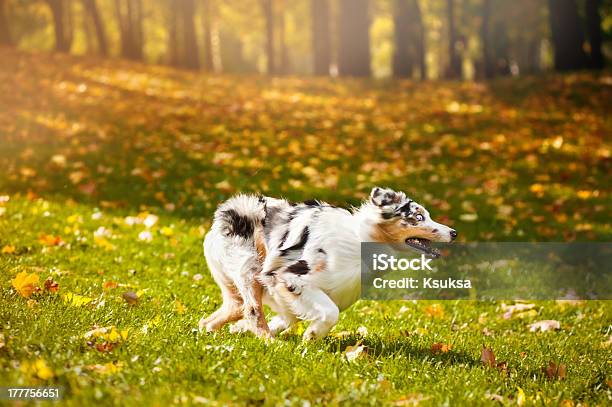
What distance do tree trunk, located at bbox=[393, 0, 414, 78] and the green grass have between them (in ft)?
16.2

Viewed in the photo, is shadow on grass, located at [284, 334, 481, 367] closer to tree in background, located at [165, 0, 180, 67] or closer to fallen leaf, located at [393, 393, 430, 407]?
fallen leaf, located at [393, 393, 430, 407]

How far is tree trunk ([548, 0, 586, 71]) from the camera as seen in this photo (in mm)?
23406

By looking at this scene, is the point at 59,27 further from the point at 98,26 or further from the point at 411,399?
the point at 411,399

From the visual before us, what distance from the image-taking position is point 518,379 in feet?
14.8

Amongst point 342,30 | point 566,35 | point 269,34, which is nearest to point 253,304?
point 566,35

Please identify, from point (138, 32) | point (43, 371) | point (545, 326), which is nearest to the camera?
point (43, 371)

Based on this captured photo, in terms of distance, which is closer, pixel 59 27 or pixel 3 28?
pixel 3 28

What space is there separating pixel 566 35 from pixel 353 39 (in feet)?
26.5

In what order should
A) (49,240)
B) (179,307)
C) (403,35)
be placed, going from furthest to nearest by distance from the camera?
(403,35), (49,240), (179,307)

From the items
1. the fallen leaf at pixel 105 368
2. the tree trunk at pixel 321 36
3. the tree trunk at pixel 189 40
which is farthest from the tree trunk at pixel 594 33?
the fallen leaf at pixel 105 368

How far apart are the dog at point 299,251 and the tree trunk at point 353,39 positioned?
23.2 metres

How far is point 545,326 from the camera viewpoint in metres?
6.13

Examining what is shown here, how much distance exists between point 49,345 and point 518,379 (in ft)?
9.40

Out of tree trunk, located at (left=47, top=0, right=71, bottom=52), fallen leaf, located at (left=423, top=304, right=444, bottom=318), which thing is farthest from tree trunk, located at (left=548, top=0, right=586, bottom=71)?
fallen leaf, located at (left=423, top=304, right=444, bottom=318)
